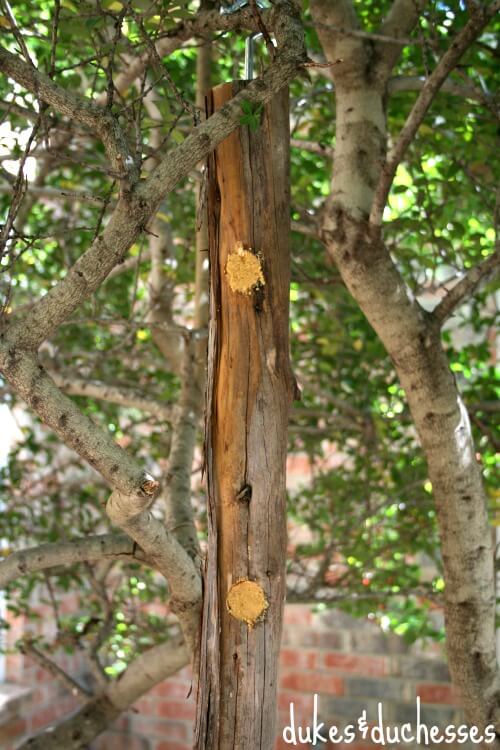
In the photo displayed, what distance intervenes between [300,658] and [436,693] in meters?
0.53

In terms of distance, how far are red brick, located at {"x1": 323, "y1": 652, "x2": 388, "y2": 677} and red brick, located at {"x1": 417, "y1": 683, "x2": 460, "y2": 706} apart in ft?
0.49

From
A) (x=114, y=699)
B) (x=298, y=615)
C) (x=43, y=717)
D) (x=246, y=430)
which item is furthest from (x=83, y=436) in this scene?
(x=43, y=717)

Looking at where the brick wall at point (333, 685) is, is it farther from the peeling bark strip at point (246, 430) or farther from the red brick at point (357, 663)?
the peeling bark strip at point (246, 430)

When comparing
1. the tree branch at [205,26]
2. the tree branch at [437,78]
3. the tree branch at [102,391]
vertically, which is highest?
the tree branch at [205,26]

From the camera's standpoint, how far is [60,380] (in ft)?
7.29

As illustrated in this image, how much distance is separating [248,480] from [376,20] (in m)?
1.33

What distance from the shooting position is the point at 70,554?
A: 56.5 inches

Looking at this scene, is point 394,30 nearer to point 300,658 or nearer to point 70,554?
point 70,554

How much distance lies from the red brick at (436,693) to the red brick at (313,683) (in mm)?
307

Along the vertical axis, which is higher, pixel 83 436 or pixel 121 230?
pixel 121 230

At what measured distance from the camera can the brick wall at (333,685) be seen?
3.14 metres

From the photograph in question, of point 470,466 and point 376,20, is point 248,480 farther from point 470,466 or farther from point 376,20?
point 376,20

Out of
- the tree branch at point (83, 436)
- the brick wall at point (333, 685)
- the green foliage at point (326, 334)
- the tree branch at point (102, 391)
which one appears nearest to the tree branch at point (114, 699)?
the green foliage at point (326, 334)

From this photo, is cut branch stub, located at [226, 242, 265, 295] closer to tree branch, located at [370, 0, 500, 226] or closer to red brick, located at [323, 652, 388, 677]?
tree branch, located at [370, 0, 500, 226]
